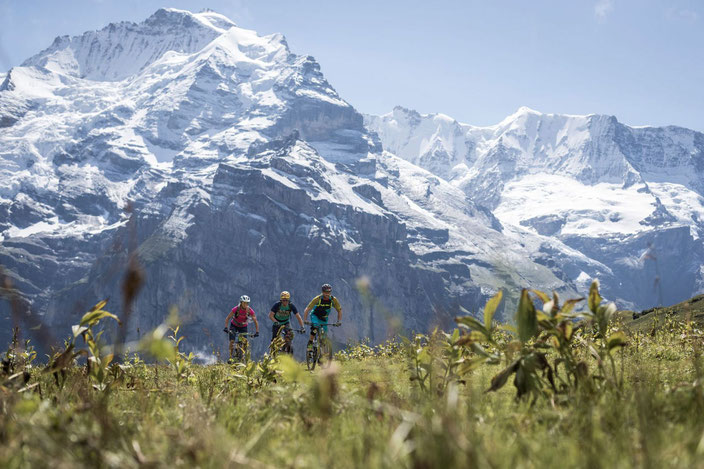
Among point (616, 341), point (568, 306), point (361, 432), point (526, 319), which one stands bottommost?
point (361, 432)

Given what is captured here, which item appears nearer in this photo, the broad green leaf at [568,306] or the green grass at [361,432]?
the green grass at [361,432]

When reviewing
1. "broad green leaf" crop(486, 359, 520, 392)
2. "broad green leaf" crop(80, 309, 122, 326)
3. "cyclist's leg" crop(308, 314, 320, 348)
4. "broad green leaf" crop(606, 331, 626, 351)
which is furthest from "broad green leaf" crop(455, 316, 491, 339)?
"cyclist's leg" crop(308, 314, 320, 348)

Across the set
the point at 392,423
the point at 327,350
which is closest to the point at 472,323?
the point at 392,423

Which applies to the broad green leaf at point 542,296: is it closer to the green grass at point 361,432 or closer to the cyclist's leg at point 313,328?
the green grass at point 361,432

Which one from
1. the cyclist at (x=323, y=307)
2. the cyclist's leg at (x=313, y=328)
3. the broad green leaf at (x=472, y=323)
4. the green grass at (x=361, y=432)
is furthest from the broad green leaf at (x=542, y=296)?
the cyclist at (x=323, y=307)

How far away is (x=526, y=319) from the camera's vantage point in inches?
152

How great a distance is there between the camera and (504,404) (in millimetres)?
4855

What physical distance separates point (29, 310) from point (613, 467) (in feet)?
9.46

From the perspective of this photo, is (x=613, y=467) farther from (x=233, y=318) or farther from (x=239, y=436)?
(x=233, y=318)

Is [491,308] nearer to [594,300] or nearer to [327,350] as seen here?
[594,300]

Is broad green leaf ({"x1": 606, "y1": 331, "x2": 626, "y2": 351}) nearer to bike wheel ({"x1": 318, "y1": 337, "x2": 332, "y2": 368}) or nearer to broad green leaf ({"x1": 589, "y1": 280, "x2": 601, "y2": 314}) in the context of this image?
broad green leaf ({"x1": 589, "y1": 280, "x2": 601, "y2": 314})

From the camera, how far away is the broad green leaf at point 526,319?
3.81 m

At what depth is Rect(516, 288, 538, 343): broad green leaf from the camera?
381 cm

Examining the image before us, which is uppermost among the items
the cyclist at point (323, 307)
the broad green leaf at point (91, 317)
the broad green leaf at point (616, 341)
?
the broad green leaf at point (616, 341)
